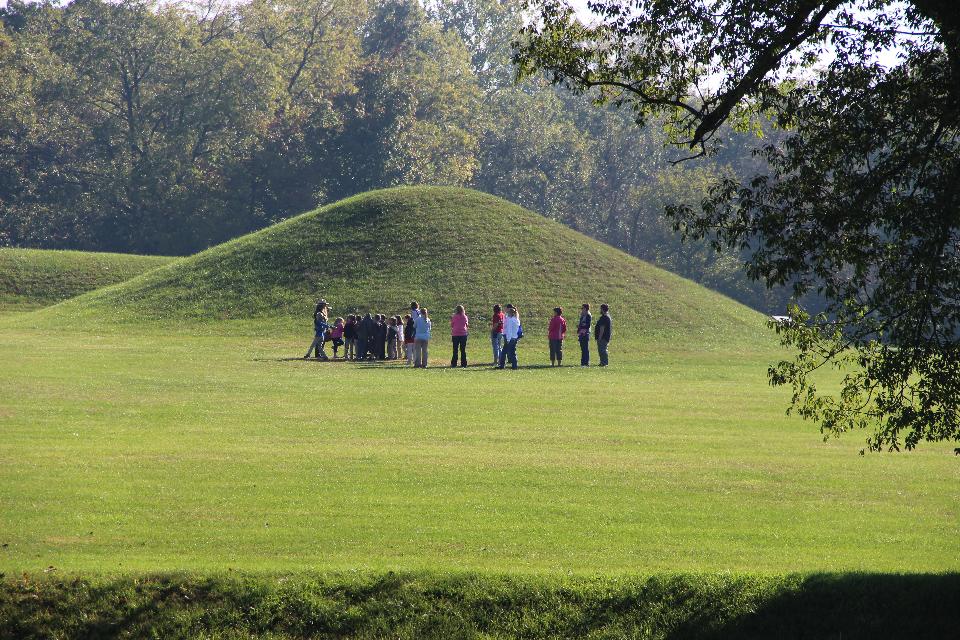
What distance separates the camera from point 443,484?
540 inches

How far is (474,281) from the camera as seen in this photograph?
49.1 metres

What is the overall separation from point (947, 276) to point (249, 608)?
272 inches

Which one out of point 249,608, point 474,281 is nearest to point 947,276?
point 249,608

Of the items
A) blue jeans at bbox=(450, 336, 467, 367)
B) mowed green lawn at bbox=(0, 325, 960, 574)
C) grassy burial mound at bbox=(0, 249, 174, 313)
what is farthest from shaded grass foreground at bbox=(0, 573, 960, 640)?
grassy burial mound at bbox=(0, 249, 174, 313)

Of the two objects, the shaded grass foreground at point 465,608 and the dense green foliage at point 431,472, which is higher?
the dense green foliage at point 431,472

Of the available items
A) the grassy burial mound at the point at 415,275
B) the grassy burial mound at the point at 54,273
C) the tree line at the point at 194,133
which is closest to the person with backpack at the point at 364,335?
the grassy burial mound at the point at 415,275

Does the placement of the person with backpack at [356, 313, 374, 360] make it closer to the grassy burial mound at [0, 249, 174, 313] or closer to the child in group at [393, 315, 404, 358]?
the child in group at [393, 315, 404, 358]

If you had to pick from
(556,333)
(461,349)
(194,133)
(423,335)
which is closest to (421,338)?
(423,335)

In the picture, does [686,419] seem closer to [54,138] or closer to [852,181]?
[852,181]

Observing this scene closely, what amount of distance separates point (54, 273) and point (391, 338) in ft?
111

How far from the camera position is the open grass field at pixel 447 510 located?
30.6 feet

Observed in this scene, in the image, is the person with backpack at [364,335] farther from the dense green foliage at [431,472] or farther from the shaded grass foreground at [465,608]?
the shaded grass foreground at [465,608]

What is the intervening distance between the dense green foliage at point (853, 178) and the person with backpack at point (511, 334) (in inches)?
802

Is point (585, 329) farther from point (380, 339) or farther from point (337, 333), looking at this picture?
point (337, 333)
